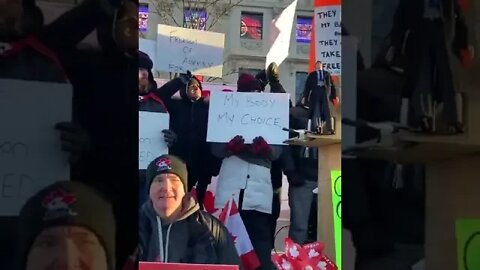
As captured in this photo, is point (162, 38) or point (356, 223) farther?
point (162, 38)

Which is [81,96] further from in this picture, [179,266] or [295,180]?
[295,180]

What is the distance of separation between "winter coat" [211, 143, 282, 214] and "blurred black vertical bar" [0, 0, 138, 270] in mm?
2836

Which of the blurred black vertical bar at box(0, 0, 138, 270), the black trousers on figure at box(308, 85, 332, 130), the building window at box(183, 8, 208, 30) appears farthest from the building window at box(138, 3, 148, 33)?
the building window at box(183, 8, 208, 30)

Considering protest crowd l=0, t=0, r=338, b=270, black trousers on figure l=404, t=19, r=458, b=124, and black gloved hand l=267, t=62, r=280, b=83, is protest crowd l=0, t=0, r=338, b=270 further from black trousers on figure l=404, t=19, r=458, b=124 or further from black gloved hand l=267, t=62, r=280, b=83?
black gloved hand l=267, t=62, r=280, b=83

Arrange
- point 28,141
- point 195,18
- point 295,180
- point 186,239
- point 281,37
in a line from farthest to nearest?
point 195,18 < point 281,37 < point 295,180 < point 186,239 < point 28,141

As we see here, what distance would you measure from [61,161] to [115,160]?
0.20 ft

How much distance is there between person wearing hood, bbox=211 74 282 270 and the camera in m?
3.69

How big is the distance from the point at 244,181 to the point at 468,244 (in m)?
2.66

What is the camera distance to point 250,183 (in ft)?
12.2

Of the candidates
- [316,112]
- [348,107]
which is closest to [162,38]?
[316,112]

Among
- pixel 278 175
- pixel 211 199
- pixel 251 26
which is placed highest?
pixel 251 26

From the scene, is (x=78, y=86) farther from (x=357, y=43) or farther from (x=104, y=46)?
(x=357, y=43)

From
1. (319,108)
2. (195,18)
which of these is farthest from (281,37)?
(195,18)

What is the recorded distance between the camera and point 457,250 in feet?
3.51
